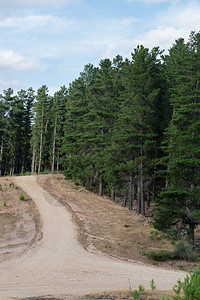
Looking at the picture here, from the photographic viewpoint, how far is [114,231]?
758 inches

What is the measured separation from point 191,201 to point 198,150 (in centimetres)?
359

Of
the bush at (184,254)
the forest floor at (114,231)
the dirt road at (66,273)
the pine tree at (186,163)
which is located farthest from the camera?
the pine tree at (186,163)

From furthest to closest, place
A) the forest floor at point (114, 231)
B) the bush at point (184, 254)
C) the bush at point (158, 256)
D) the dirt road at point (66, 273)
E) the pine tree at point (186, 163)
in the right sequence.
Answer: the pine tree at point (186, 163) < the forest floor at point (114, 231) < the bush at point (184, 254) < the bush at point (158, 256) < the dirt road at point (66, 273)

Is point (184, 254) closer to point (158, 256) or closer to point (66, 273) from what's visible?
point (158, 256)

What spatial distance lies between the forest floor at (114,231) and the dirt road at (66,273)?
1.25 m

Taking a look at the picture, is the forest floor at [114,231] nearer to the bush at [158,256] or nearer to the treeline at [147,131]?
the bush at [158,256]

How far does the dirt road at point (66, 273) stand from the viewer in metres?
8.97

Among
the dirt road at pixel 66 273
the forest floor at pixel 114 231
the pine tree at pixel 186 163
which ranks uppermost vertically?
the pine tree at pixel 186 163

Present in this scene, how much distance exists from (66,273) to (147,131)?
17.1 meters

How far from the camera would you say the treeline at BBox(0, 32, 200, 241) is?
57.0ft

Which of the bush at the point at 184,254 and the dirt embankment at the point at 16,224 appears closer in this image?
the bush at the point at 184,254

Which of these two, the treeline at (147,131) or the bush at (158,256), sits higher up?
the treeline at (147,131)

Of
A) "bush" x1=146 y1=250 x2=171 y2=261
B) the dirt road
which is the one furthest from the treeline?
the dirt road

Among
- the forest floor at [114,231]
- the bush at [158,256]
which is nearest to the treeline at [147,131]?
the forest floor at [114,231]
